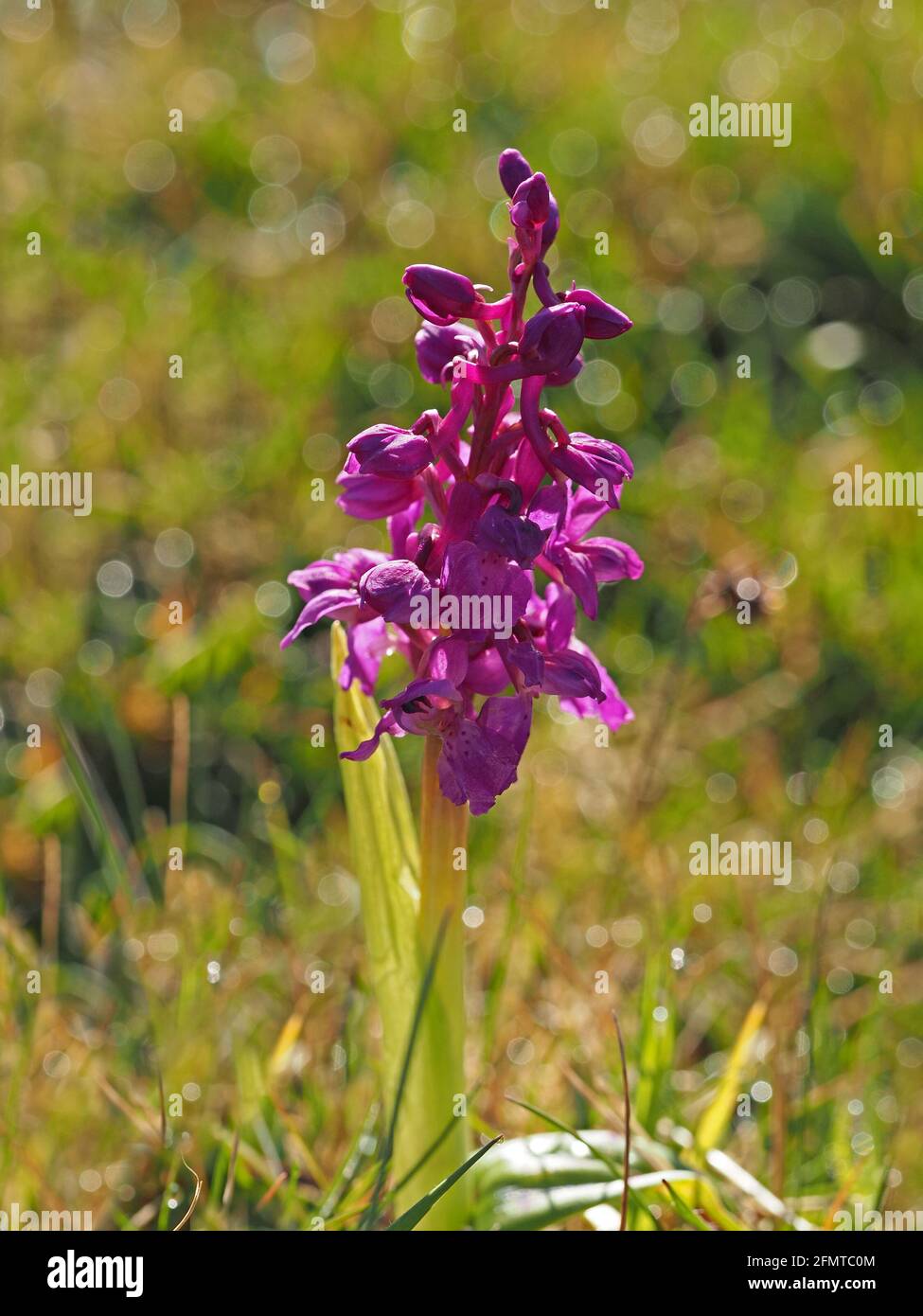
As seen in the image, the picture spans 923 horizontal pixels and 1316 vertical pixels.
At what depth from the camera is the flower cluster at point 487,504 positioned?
169 cm

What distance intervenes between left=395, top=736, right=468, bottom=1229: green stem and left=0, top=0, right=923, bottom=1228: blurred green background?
20 cm

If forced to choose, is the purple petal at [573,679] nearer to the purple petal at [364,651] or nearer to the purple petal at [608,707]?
the purple petal at [608,707]

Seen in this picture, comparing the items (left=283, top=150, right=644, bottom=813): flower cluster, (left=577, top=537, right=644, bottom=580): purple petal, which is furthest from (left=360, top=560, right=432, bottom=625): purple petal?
(left=577, top=537, right=644, bottom=580): purple petal

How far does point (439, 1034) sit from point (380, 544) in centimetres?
211

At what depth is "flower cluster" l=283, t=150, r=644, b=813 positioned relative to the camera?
1.69m

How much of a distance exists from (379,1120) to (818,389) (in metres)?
2.94

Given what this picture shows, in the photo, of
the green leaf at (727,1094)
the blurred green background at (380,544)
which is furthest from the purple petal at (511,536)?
the green leaf at (727,1094)

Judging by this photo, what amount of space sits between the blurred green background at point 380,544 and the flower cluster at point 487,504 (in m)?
0.70

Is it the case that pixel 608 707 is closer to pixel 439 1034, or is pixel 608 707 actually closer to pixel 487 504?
pixel 487 504

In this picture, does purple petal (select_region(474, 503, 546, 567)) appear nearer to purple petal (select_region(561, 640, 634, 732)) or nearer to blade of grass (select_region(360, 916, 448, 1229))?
purple petal (select_region(561, 640, 634, 732))

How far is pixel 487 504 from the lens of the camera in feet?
5.69

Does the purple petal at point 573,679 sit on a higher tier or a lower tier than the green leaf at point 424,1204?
higher

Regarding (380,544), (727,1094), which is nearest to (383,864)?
(727,1094)

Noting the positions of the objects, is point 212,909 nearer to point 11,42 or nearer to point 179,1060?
point 179,1060
